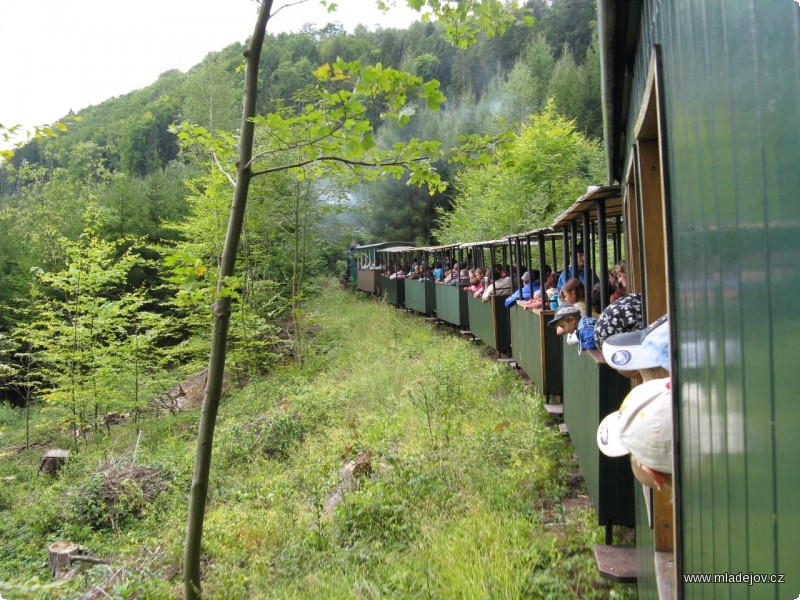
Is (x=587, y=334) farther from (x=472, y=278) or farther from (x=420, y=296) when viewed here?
(x=420, y=296)

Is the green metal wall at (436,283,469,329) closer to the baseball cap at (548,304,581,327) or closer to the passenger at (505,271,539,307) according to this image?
the passenger at (505,271,539,307)

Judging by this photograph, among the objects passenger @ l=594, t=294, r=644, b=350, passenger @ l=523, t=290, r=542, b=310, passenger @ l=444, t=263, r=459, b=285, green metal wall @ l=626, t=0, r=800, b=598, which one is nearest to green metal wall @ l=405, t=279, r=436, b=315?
passenger @ l=444, t=263, r=459, b=285

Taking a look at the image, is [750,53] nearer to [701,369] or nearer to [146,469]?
[701,369]

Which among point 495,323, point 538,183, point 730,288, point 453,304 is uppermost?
point 538,183

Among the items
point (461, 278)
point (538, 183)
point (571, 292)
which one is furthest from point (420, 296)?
point (571, 292)

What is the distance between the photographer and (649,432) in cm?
192

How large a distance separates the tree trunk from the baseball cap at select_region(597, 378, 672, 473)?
2423 millimetres

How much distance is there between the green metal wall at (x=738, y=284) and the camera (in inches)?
35.0

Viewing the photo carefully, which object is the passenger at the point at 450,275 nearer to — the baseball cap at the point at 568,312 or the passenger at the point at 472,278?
the passenger at the point at 472,278

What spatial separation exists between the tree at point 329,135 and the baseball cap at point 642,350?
5.39 ft

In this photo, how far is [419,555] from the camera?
4.80 m

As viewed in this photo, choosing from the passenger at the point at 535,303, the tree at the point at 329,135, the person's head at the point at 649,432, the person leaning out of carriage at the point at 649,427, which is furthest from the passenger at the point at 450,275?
the person's head at the point at 649,432

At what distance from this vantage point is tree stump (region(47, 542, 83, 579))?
666 cm

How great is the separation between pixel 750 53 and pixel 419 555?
4513mm
